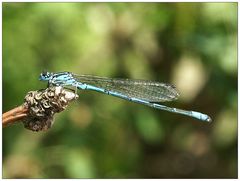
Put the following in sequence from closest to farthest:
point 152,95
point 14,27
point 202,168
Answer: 1. point 152,95
2. point 14,27
3. point 202,168

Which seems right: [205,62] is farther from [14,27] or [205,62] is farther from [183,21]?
[14,27]

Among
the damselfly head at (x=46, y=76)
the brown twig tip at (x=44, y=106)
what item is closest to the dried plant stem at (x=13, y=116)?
the brown twig tip at (x=44, y=106)

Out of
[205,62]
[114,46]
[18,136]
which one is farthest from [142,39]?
[18,136]

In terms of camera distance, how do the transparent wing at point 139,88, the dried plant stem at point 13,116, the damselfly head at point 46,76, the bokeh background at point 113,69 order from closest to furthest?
the dried plant stem at point 13,116 < the damselfly head at point 46,76 < the transparent wing at point 139,88 < the bokeh background at point 113,69

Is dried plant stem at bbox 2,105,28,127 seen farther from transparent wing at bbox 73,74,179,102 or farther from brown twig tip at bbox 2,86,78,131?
transparent wing at bbox 73,74,179,102

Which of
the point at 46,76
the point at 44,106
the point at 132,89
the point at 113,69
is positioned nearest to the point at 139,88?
the point at 132,89

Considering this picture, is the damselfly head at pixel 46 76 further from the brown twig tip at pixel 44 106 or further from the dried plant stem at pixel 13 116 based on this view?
the dried plant stem at pixel 13 116
